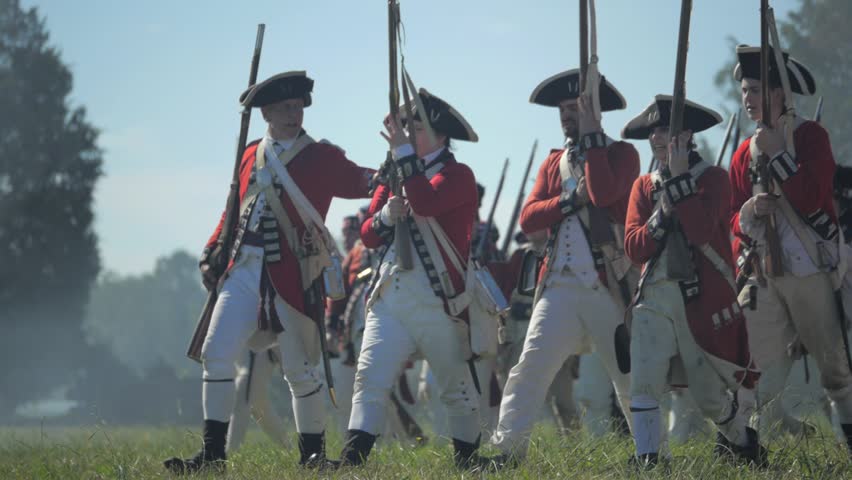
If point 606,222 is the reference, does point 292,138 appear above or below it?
above

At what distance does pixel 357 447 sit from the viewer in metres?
7.87

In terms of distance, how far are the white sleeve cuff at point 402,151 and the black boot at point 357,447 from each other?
65.0 inches

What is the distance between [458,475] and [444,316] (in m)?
1.12

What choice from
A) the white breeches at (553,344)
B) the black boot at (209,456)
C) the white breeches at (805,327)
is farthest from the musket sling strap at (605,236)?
the black boot at (209,456)

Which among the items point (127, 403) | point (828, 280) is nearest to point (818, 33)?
point (127, 403)

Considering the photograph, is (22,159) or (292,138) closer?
(292,138)

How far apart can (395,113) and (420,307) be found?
47.7 inches

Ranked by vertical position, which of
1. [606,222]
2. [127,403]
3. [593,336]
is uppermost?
[606,222]

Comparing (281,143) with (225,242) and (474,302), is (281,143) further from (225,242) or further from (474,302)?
(474,302)

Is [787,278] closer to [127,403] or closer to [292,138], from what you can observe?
[292,138]

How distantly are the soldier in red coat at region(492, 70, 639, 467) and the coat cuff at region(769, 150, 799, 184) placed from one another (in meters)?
0.81

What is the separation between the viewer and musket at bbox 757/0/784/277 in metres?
8.02

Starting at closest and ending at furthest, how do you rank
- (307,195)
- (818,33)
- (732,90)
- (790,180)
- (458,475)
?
1. (458,475)
2. (790,180)
3. (307,195)
4. (818,33)
5. (732,90)

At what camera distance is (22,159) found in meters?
42.5
